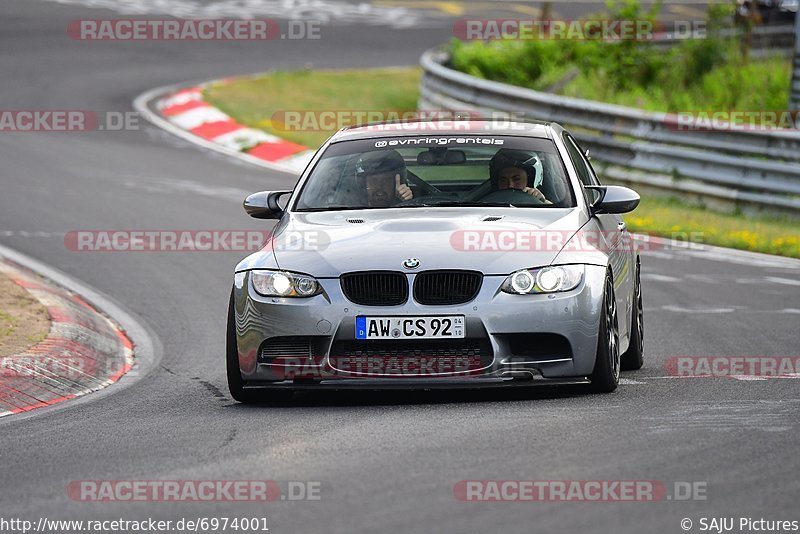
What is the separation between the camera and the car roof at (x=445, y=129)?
952 centimetres

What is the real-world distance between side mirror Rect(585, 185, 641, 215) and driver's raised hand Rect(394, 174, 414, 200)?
1.07m

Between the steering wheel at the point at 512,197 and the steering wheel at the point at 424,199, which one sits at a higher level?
the steering wheel at the point at 512,197

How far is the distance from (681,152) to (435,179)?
29.6 ft

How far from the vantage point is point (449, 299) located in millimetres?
7855

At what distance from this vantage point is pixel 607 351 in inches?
318

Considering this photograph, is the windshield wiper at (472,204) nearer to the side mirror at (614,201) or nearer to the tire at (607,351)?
the side mirror at (614,201)

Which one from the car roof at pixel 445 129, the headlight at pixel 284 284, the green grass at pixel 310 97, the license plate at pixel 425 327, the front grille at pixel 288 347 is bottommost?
the green grass at pixel 310 97

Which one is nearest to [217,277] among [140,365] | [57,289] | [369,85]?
[57,289]

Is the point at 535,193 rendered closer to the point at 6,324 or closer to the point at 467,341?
the point at 467,341

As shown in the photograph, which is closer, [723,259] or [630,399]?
[630,399]

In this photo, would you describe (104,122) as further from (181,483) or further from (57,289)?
(181,483)

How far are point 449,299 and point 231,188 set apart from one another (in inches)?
439

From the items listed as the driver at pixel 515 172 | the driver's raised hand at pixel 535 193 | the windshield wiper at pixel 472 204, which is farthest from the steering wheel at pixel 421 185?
the driver's raised hand at pixel 535 193

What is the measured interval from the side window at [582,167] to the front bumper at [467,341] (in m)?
1.31
